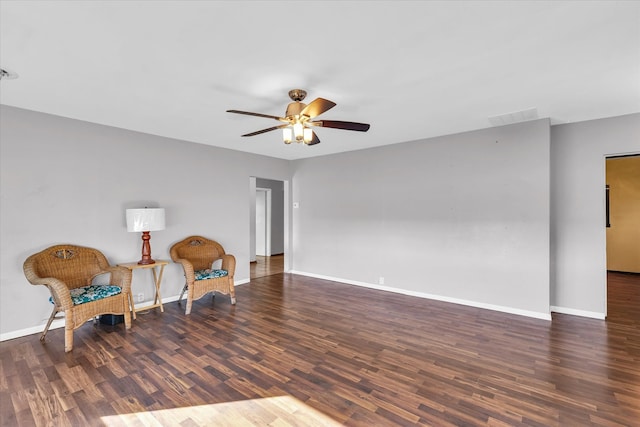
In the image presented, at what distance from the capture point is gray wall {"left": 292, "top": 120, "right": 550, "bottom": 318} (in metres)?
3.78

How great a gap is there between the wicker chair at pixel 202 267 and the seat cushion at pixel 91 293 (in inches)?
32.7

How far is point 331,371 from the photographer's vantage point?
250 centimetres

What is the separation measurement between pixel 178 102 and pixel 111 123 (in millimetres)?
1385

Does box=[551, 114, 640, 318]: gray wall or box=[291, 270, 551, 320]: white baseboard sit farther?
box=[291, 270, 551, 320]: white baseboard

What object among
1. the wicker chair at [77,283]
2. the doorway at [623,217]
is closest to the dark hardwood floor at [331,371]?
the wicker chair at [77,283]

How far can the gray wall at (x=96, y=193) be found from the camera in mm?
3213

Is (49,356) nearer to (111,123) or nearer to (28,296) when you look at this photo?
(28,296)

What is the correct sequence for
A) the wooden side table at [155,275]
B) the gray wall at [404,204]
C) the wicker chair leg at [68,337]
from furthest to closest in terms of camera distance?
Answer: the wooden side table at [155,275] → the gray wall at [404,204] → the wicker chair leg at [68,337]

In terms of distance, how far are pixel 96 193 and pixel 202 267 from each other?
1.72m

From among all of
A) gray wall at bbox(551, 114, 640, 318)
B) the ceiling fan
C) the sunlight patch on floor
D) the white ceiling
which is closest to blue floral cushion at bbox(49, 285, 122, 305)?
the sunlight patch on floor

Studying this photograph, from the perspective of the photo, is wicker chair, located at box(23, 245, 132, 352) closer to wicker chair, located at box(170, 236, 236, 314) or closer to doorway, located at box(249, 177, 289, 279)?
wicker chair, located at box(170, 236, 236, 314)

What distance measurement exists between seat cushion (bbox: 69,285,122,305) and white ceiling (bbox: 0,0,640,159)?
1999mm

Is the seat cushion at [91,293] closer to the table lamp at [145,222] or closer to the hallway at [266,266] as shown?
the table lamp at [145,222]

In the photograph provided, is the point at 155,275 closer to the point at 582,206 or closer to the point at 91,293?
the point at 91,293
